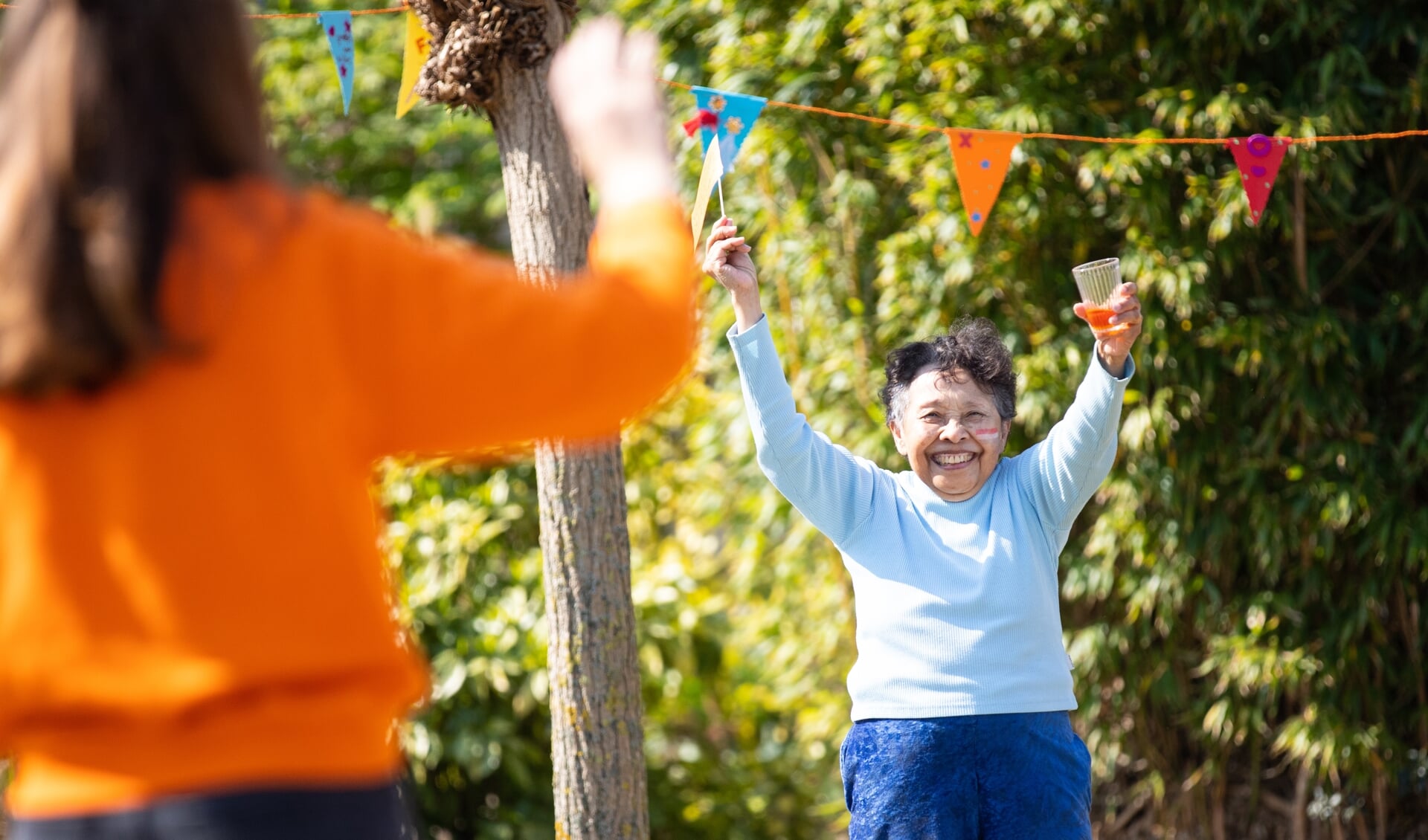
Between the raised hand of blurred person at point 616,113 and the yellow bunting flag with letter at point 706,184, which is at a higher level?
the yellow bunting flag with letter at point 706,184

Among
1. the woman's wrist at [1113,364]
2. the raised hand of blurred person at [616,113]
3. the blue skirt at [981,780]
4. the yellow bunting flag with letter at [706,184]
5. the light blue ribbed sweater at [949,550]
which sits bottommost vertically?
the blue skirt at [981,780]

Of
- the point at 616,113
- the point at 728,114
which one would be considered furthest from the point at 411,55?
the point at 616,113

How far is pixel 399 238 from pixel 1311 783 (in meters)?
3.67

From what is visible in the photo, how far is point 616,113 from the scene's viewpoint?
0.96m

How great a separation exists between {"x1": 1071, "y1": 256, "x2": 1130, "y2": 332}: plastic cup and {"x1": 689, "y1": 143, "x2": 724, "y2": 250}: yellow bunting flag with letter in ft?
1.95

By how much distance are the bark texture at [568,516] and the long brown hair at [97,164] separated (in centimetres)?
174

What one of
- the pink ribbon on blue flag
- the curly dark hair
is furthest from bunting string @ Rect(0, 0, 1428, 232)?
the curly dark hair

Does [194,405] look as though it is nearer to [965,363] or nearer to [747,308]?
[747,308]

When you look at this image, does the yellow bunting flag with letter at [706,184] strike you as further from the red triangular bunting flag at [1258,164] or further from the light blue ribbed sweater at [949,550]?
the red triangular bunting flag at [1258,164]

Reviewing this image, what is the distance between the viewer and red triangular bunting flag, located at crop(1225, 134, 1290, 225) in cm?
312

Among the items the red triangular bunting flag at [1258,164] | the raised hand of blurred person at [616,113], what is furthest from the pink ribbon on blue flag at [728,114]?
the raised hand of blurred person at [616,113]

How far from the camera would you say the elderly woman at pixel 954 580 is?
6.93 feet

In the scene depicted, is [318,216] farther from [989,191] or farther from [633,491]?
[633,491]

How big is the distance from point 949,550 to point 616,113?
4.50ft
